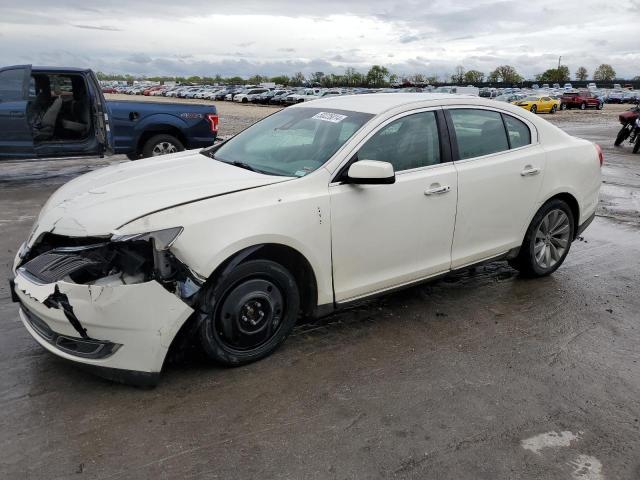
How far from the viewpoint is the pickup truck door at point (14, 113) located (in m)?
8.82

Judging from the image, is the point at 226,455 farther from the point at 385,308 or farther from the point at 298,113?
the point at 298,113

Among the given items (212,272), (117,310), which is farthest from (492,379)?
(117,310)

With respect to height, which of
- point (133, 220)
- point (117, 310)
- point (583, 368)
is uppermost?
point (133, 220)

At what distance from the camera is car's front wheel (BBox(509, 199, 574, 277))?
5.03m

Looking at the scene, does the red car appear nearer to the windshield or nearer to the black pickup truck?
the black pickup truck

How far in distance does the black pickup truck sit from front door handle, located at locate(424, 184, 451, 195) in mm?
6706

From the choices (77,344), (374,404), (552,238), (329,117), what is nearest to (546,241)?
(552,238)

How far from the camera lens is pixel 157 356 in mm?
3113

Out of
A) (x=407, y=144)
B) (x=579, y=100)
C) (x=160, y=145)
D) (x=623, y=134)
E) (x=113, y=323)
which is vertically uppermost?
(x=407, y=144)

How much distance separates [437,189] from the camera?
4141mm

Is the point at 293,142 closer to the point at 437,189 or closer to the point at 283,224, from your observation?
the point at 283,224

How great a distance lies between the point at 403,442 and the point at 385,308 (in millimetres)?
1766

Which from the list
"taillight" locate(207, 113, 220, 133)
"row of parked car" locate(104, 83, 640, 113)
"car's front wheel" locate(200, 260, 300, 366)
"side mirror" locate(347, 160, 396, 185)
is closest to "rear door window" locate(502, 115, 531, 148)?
"side mirror" locate(347, 160, 396, 185)

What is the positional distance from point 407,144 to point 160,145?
22.1ft
